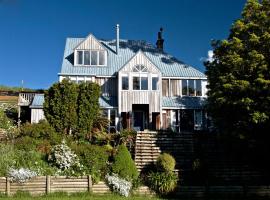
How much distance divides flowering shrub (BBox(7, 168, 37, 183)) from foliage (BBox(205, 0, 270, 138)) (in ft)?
36.4

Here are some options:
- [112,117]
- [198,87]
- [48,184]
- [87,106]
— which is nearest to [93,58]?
[112,117]

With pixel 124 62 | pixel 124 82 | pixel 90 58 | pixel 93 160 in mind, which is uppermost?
pixel 90 58

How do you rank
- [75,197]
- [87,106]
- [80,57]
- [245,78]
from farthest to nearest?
[80,57] < [87,106] < [245,78] < [75,197]

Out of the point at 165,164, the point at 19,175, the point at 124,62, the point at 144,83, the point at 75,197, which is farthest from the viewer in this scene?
the point at 124,62

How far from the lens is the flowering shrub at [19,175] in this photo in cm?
2361

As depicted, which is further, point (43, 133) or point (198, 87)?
point (198, 87)

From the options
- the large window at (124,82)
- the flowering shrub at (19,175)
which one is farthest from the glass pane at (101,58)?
the flowering shrub at (19,175)

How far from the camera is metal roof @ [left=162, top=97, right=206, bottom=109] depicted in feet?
134

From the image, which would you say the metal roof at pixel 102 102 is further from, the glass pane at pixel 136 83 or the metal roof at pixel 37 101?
the glass pane at pixel 136 83

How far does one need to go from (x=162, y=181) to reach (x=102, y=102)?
16.4 meters

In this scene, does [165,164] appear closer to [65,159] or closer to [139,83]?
[65,159]

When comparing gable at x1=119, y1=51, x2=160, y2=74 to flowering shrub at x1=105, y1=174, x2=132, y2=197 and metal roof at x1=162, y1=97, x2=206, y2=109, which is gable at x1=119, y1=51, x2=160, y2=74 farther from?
flowering shrub at x1=105, y1=174, x2=132, y2=197

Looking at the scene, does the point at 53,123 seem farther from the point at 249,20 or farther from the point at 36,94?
the point at 249,20

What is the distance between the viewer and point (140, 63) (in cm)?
4041
